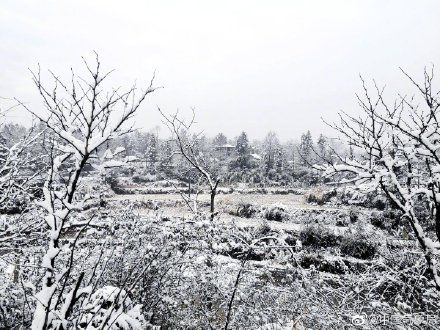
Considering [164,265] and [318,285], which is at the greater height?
[164,265]

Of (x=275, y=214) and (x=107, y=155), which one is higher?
(x=107, y=155)

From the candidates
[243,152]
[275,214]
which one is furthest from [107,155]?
[243,152]

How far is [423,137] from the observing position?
3795 millimetres

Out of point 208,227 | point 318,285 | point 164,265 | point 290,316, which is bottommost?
point 290,316

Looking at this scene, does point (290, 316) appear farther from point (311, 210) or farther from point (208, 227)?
point (311, 210)

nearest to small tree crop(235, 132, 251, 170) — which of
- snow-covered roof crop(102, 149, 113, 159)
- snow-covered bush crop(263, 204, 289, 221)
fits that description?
snow-covered bush crop(263, 204, 289, 221)

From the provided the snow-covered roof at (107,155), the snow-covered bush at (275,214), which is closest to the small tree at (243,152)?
the snow-covered bush at (275,214)

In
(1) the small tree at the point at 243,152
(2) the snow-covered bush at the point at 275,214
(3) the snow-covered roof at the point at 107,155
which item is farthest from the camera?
(1) the small tree at the point at 243,152

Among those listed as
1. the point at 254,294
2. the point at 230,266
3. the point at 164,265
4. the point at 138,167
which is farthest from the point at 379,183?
the point at 138,167

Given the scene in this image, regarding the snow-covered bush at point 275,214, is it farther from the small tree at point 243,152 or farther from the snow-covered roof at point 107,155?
the small tree at point 243,152

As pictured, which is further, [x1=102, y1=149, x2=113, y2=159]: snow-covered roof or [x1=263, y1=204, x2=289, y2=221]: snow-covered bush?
[x1=263, y1=204, x2=289, y2=221]: snow-covered bush

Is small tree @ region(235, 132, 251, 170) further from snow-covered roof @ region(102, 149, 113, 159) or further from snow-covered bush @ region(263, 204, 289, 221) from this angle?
snow-covered roof @ region(102, 149, 113, 159)

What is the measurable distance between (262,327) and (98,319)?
3.08m

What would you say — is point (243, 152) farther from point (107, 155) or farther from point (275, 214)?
point (107, 155)
